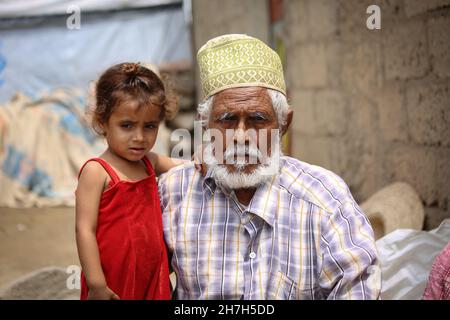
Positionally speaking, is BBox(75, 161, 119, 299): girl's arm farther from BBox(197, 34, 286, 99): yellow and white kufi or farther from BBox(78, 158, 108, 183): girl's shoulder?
BBox(197, 34, 286, 99): yellow and white kufi

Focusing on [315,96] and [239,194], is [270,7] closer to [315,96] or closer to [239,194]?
[315,96]

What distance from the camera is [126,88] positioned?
209 cm

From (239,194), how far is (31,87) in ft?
17.5

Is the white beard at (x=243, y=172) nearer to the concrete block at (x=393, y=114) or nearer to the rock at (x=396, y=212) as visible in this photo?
the rock at (x=396, y=212)

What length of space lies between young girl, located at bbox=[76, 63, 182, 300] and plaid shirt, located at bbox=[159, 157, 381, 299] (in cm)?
10

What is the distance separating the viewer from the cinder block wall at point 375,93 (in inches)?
122

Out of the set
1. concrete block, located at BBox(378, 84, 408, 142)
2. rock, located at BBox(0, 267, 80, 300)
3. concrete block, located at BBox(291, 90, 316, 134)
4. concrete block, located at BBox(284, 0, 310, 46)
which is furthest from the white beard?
concrete block, located at BBox(284, 0, 310, 46)

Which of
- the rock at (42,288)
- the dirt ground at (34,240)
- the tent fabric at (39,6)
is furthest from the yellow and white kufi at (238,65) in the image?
the tent fabric at (39,6)

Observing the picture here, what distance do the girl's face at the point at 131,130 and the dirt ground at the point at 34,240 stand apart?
7.33 feet

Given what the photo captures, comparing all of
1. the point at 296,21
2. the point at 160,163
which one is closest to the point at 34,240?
the point at 296,21

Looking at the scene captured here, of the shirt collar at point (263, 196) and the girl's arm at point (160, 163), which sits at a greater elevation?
the girl's arm at point (160, 163)

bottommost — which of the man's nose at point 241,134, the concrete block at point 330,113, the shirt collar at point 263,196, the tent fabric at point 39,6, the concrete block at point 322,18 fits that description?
the shirt collar at point 263,196

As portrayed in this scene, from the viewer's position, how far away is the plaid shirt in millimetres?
1857
